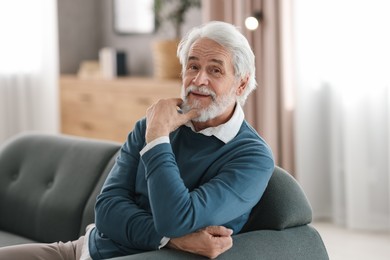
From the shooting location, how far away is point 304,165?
4883 millimetres

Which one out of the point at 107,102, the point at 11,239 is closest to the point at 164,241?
the point at 11,239

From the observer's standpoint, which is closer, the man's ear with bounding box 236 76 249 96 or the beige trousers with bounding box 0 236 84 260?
the man's ear with bounding box 236 76 249 96

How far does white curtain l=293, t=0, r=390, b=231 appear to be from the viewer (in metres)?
4.49

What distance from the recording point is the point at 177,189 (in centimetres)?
214

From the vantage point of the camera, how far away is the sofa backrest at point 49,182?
9.93 ft

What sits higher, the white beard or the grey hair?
the grey hair

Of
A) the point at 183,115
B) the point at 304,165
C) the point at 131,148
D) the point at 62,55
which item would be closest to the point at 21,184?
the point at 131,148

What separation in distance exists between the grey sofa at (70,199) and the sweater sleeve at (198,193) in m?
0.15

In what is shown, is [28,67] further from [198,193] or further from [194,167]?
[198,193]

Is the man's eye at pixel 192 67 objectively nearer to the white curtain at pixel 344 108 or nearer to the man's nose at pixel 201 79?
the man's nose at pixel 201 79

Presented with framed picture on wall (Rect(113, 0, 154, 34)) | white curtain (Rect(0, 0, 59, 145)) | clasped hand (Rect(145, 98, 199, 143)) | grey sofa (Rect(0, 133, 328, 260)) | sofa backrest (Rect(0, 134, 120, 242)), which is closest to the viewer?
clasped hand (Rect(145, 98, 199, 143))

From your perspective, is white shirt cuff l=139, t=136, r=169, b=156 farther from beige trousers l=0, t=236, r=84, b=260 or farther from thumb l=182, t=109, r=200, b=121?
beige trousers l=0, t=236, r=84, b=260

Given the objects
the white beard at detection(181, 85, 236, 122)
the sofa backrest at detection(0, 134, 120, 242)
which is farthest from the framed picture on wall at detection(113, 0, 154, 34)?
the white beard at detection(181, 85, 236, 122)

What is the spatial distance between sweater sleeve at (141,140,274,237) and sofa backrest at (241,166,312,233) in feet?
0.47
